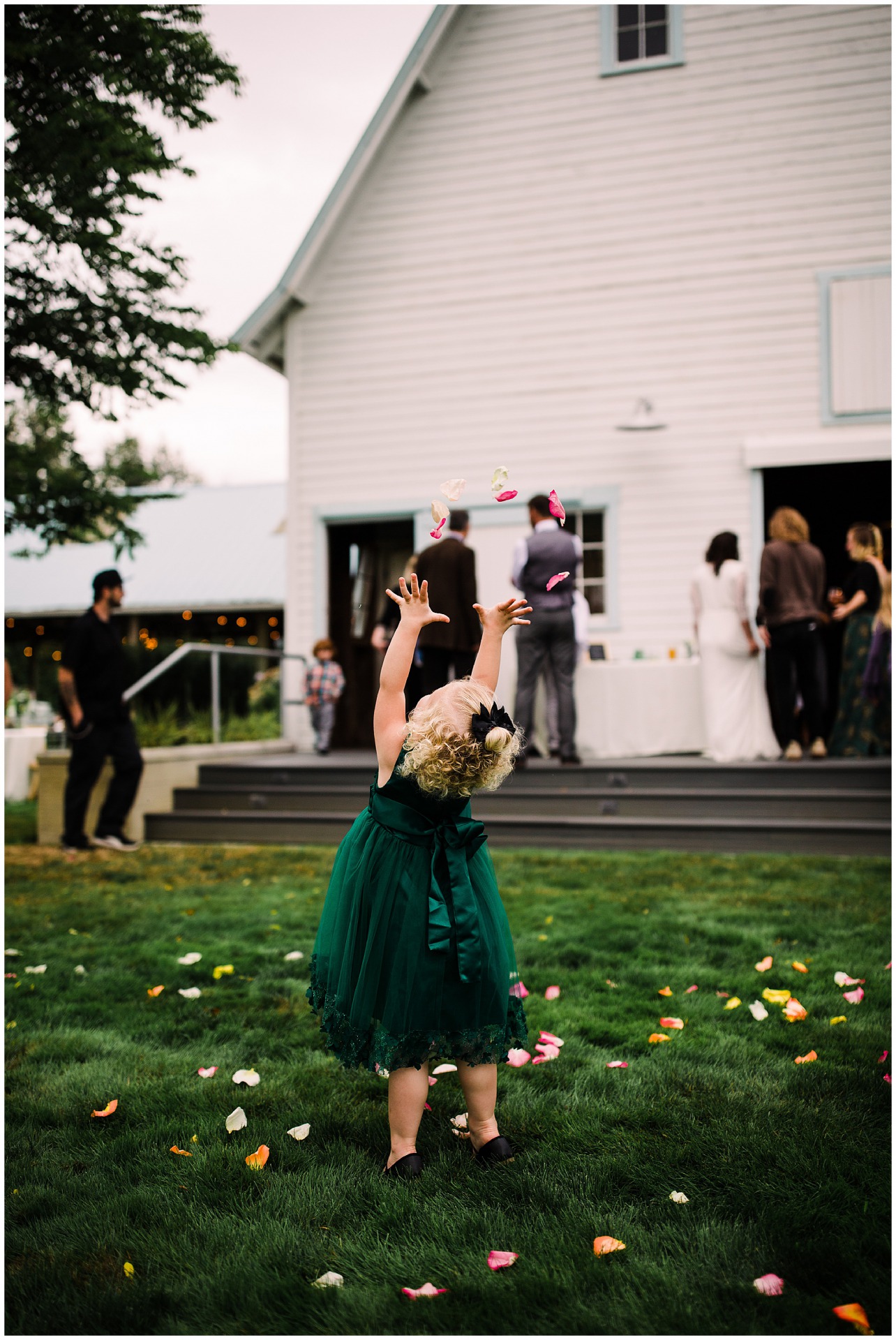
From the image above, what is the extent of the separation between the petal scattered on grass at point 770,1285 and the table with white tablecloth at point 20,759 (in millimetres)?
11017

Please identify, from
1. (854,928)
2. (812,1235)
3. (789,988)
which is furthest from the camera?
(854,928)

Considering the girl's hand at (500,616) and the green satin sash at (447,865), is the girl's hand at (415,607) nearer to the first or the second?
the girl's hand at (500,616)

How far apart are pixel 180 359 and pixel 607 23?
5.53 meters

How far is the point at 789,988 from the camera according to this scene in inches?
141

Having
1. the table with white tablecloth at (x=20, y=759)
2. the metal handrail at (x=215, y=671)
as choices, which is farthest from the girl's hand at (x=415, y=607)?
the table with white tablecloth at (x=20, y=759)

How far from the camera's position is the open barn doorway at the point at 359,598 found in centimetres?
1066

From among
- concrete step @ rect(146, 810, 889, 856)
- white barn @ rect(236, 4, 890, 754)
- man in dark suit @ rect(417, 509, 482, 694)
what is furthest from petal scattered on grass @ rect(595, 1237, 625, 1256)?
white barn @ rect(236, 4, 890, 754)

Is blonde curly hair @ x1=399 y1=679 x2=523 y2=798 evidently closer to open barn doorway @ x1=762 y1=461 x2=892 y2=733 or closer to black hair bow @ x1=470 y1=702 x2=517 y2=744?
black hair bow @ x1=470 y1=702 x2=517 y2=744

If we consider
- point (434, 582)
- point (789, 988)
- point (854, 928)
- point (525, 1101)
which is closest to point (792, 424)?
point (434, 582)

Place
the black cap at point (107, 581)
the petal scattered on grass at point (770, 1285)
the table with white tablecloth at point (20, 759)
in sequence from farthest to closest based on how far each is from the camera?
the table with white tablecloth at point (20, 759) < the black cap at point (107, 581) < the petal scattered on grass at point (770, 1285)

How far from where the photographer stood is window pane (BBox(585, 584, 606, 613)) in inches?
373

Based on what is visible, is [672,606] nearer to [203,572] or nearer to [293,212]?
[293,212]

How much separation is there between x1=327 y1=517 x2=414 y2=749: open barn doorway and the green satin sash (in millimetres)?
8039

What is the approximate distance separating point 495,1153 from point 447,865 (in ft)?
2.22
